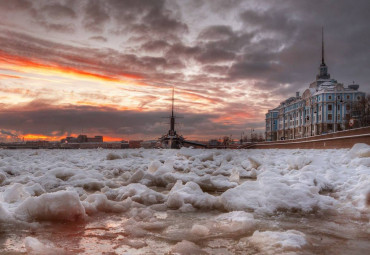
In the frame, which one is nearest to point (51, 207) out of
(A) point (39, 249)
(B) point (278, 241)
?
(A) point (39, 249)

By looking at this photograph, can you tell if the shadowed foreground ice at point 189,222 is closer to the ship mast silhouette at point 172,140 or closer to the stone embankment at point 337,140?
the stone embankment at point 337,140

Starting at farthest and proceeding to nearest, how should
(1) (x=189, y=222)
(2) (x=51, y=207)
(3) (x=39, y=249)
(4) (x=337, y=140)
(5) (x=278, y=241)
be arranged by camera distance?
(4) (x=337, y=140)
(1) (x=189, y=222)
(2) (x=51, y=207)
(5) (x=278, y=241)
(3) (x=39, y=249)

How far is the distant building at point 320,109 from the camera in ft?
234

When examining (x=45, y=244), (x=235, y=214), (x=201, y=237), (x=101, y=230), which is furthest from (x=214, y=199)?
(x=45, y=244)

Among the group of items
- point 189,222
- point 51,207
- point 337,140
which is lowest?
point 189,222

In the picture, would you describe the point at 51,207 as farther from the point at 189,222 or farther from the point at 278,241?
the point at 278,241

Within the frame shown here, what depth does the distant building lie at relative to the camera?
71.3m

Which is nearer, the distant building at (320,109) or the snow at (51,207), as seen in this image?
the snow at (51,207)

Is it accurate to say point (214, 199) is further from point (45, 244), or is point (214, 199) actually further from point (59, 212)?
point (45, 244)

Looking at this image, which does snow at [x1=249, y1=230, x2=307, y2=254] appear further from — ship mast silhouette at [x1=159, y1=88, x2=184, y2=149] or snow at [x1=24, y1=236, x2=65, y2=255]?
ship mast silhouette at [x1=159, y1=88, x2=184, y2=149]

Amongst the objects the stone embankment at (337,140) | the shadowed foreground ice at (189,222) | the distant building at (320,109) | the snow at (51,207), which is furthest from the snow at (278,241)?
the distant building at (320,109)

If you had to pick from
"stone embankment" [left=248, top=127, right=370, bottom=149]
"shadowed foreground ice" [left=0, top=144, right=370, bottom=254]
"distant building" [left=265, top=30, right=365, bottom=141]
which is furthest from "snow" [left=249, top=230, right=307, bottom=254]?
"distant building" [left=265, top=30, right=365, bottom=141]

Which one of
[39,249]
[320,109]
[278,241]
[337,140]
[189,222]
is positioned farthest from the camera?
[320,109]

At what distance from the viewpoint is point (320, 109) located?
74.5m
